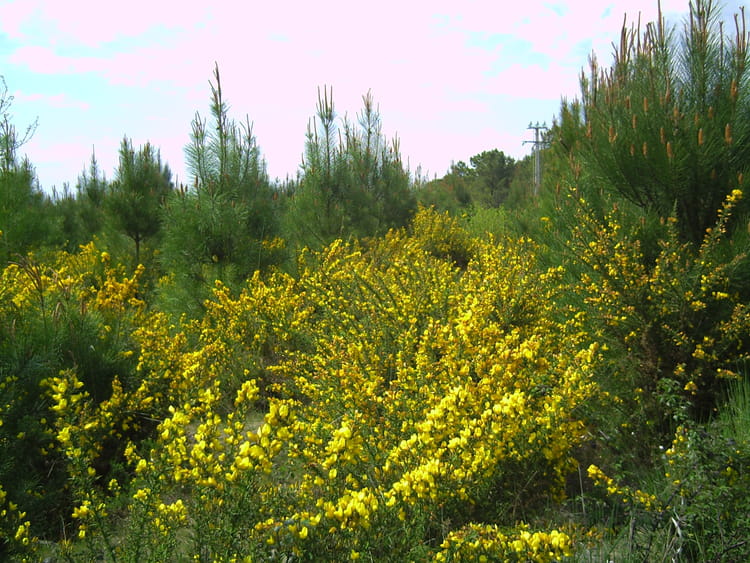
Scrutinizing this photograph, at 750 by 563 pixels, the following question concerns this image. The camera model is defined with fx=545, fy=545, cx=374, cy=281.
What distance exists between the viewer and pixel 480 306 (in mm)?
3350

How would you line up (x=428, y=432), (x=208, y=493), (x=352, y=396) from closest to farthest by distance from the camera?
(x=208, y=493) → (x=428, y=432) → (x=352, y=396)

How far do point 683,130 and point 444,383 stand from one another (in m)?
2.56

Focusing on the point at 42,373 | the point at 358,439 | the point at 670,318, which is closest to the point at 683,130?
the point at 670,318

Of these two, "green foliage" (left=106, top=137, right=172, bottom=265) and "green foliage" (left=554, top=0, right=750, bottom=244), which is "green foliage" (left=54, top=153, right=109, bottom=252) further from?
"green foliage" (left=554, top=0, right=750, bottom=244)

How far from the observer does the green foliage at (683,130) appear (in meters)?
3.69

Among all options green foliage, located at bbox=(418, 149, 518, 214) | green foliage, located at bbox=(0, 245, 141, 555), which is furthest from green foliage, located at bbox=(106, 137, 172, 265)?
green foliage, located at bbox=(418, 149, 518, 214)

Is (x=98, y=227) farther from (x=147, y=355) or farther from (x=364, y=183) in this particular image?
(x=147, y=355)

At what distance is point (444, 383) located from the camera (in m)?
2.84

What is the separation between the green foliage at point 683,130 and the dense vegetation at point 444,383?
0.02 metres

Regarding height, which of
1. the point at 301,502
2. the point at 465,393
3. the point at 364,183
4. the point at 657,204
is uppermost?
the point at 364,183

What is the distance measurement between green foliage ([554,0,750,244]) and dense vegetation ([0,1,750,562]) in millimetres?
19

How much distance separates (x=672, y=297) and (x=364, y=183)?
324 inches

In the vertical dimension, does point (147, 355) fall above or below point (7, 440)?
above

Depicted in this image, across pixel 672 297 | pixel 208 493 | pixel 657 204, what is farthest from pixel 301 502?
pixel 657 204
